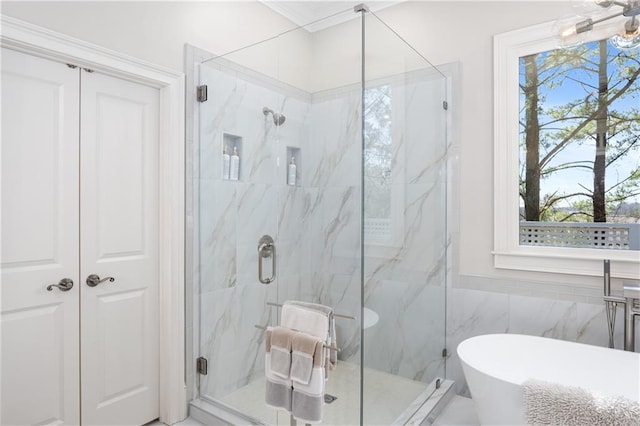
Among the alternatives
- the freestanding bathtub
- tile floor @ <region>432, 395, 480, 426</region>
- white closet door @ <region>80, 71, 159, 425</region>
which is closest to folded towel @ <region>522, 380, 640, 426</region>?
the freestanding bathtub

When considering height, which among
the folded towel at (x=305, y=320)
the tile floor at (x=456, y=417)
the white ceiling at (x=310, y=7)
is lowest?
the tile floor at (x=456, y=417)

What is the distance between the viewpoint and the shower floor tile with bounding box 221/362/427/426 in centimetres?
179

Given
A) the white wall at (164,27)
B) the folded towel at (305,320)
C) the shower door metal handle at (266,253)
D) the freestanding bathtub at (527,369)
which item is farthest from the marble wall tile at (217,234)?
the freestanding bathtub at (527,369)

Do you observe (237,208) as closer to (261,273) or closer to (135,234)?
(261,273)

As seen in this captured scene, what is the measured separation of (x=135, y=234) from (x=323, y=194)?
115 cm

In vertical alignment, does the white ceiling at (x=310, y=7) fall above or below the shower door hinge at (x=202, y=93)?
above

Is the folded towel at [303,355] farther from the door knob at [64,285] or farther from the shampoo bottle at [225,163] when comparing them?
the door knob at [64,285]

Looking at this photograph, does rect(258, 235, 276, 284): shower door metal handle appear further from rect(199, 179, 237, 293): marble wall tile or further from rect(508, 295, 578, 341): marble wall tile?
rect(508, 295, 578, 341): marble wall tile

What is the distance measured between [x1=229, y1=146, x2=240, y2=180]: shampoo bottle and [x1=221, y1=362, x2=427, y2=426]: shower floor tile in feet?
3.72

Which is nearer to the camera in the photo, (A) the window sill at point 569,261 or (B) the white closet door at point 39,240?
(B) the white closet door at point 39,240

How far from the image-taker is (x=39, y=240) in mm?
1874

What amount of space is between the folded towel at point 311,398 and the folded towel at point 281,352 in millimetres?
78

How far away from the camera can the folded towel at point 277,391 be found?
1.79 meters

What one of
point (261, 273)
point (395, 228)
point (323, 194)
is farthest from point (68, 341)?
point (395, 228)
